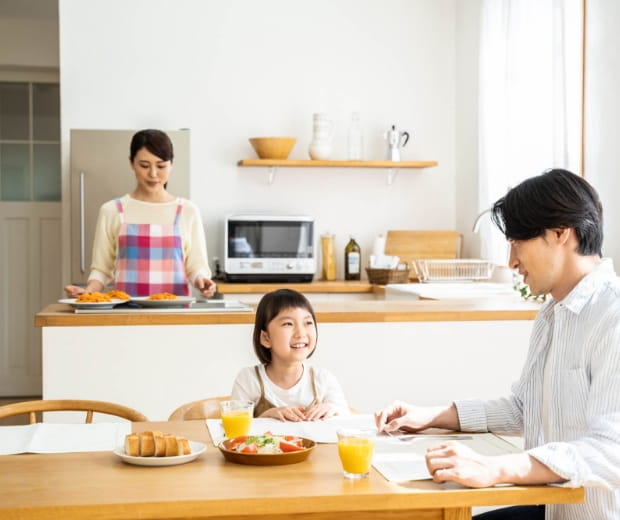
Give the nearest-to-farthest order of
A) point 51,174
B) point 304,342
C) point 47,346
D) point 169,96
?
point 304,342, point 47,346, point 169,96, point 51,174

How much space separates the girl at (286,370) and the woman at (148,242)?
129 cm

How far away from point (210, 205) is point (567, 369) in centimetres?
379

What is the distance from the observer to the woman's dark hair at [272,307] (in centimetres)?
220

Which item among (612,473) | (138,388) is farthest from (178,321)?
(612,473)

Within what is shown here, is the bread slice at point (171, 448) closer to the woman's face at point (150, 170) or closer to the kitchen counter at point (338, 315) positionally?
the kitchen counter at point (338, 315)

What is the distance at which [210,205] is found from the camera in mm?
5211

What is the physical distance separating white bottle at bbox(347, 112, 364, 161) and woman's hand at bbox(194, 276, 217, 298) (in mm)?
2085

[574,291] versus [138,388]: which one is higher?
[574,291]

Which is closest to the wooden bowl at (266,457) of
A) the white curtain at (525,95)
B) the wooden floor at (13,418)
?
the white curtain at (525,95)

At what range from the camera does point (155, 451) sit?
4.95ft

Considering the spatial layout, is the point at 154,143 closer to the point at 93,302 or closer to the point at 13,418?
the point at 93,302

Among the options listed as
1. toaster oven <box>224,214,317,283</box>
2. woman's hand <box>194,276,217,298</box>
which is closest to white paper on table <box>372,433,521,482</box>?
woman's hand <box>194,276,217,298</box>

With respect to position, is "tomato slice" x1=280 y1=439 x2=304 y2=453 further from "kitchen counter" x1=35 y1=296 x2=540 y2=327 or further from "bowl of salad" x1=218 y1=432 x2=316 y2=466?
"kitchen counter" x1=35 y1=296 x2=540 y2=327

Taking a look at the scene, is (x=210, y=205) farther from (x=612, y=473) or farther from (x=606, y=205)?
(x=612, y=473)
